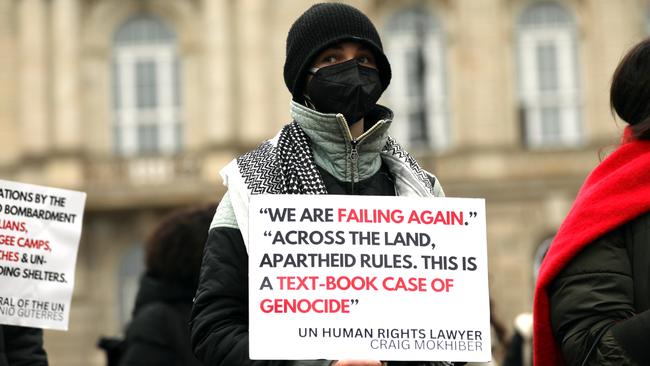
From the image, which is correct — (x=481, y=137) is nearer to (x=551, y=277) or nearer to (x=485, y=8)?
(x=485, y=8)

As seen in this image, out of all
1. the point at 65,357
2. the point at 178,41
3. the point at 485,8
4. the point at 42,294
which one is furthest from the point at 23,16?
Result: the point at 42,294

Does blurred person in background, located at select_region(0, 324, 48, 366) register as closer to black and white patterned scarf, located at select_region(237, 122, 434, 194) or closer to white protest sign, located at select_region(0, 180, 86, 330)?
white protest sign, located at select_region(0, 180, 86, 330)

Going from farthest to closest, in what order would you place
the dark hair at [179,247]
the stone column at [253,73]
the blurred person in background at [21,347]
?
the stone column at [253,73], the dark hair at [179,247], the blurred person in background at [21,347]

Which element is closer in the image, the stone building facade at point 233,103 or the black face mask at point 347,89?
the black face mask at point 347,89

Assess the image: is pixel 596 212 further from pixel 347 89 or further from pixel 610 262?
pixel 347 89

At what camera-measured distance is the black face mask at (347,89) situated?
4863 millimetres

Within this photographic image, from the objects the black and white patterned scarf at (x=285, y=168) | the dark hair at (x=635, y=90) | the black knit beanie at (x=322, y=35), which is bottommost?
the black and white patterned scarf at (x=285, y=168)

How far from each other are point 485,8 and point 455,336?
28.5 metres

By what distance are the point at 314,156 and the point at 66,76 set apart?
94.1 ft

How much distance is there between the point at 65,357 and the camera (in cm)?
3238

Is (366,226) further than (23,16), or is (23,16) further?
(23,16)

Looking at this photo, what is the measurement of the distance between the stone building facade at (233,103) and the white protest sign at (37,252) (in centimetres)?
2579

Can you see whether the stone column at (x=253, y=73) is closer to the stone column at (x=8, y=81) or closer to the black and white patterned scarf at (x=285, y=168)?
the stone column at (x=8, y=81)

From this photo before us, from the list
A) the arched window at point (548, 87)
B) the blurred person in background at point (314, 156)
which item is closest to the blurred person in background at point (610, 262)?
the blurred person in background at point (314, 156)
